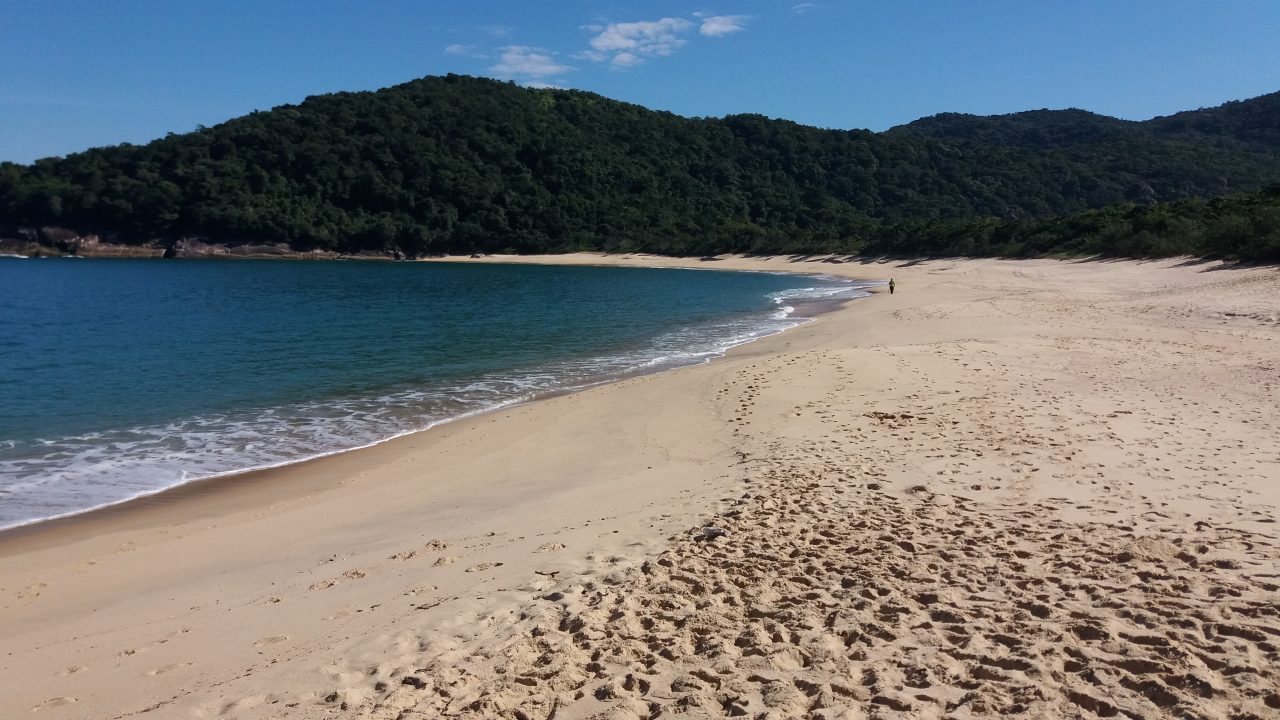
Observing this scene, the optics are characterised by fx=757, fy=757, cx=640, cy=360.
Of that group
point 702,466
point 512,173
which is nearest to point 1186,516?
point 702,466

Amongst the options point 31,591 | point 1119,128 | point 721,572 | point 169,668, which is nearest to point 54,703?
point 169,668

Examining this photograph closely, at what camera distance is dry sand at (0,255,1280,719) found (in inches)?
143

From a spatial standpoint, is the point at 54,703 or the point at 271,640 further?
the point at 271,640

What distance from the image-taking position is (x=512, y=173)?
110 metres

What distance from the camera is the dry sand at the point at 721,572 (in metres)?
3.64

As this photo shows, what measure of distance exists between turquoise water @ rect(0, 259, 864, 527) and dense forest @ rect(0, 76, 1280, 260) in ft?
170

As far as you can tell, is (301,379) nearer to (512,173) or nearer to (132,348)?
(132,348)

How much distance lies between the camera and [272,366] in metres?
17.3

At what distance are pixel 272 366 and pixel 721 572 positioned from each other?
1533 cm

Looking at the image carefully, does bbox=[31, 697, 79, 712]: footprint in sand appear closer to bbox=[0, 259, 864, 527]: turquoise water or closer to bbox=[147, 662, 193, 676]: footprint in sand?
bbox=[147, 662, 193, 676]: footprint in sand

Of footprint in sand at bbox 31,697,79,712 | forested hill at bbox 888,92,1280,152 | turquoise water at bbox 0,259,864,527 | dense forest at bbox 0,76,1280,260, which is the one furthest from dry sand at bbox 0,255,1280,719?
forested hill at bbox 888,92,1280,152

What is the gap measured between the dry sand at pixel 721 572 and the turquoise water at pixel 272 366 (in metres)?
1.56

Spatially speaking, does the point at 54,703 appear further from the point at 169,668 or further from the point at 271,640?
the point at 271,640

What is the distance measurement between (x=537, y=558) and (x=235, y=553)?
9.67 feet
